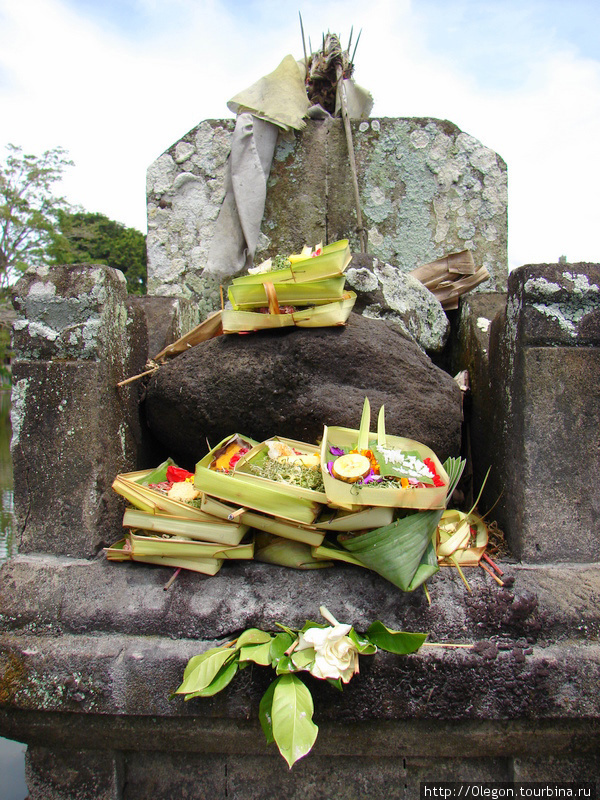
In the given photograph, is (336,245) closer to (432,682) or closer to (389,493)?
(389,493)

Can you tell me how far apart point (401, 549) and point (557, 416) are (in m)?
0.67

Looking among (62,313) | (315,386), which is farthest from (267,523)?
(62,313)

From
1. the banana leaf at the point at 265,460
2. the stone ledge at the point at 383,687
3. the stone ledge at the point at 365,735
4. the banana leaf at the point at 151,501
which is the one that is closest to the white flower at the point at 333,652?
the stone ledge at the point at 383,687

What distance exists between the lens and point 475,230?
289 centimetres

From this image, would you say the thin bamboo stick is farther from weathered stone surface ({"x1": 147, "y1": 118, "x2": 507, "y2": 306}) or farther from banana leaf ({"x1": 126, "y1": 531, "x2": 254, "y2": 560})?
banana leaf ({"x1": 126, "y1": 531, "x2": 254, "y2": 560})

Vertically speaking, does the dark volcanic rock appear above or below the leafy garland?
above

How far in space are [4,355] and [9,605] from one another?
87.5 ft

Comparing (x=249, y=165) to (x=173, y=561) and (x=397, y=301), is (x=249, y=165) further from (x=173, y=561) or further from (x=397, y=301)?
(x=173, y=561)

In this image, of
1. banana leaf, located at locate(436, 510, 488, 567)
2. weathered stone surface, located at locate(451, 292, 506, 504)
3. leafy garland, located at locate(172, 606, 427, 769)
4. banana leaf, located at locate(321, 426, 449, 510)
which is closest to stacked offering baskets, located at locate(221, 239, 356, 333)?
banana leaf, located at locate(321, 426, 449, 510)

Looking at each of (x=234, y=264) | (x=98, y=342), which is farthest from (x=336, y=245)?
(x=234, y=264)

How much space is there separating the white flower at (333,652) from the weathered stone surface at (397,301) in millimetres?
1065

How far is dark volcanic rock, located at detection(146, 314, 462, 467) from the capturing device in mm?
1767

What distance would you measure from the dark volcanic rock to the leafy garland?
60cm

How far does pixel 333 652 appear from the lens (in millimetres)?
1377
